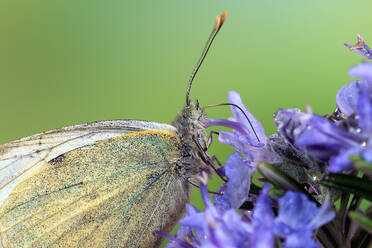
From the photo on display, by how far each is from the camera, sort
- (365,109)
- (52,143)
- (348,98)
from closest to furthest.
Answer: (365,109) < (348,98) < (52,143)

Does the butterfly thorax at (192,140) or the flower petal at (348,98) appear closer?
the flower petal at (348,98)

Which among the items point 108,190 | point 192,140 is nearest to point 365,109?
point 192,140

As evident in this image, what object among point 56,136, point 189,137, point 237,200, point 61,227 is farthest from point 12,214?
point 237,200

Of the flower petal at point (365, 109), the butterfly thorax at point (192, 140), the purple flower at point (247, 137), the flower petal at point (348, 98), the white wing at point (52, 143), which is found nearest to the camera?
the flower petal at point (365, 109)

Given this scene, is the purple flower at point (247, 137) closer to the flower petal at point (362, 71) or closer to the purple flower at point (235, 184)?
the purple flower at point (235, 184)

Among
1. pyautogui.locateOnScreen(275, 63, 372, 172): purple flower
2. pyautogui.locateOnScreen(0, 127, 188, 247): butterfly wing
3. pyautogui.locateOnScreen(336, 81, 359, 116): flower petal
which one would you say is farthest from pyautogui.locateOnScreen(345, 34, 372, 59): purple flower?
pyautogui.locateOnScreen(0, 127, 188, 247): butterfly wing

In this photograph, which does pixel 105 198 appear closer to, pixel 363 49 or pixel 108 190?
pixel 108 190

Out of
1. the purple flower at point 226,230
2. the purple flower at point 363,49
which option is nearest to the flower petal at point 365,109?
the purple flower at point 226,230

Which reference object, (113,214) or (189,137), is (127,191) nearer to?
(113,214)
